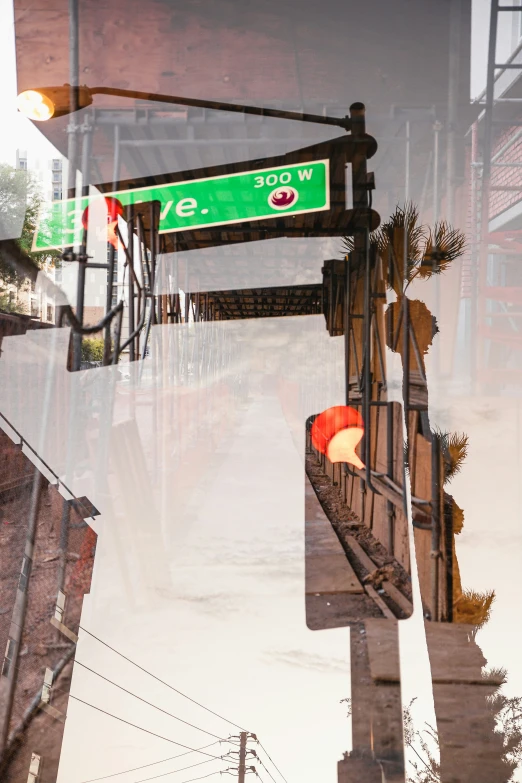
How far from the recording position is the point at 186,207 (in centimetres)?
423

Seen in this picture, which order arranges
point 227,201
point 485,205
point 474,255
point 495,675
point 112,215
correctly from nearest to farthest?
point 485,205
point 474,255
point 495,675
point 227,201
point 112,215

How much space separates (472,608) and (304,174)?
3.01 meters

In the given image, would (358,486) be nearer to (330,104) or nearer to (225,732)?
(225,732)

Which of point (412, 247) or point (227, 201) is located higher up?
point (227, 201)

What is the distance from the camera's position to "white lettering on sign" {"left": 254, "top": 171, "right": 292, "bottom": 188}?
12.4ft

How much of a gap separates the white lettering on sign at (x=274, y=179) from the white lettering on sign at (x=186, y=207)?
0.58 m

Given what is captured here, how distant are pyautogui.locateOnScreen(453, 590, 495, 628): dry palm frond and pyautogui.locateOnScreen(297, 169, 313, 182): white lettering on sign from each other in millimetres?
2885

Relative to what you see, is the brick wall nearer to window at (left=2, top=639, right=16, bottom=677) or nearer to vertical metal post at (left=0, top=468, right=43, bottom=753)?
vertical metal post at (left=0, top=468, right=43, bottom=753)

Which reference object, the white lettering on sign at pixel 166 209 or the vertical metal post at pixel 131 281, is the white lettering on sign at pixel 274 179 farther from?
the vertical metal post at pixel 131 281

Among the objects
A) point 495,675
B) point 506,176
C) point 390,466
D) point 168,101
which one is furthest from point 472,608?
point 168,101

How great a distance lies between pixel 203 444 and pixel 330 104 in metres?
9.40

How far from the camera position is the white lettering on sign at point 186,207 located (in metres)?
4.20

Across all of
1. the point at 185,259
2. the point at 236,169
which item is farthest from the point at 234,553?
the point at 236,169

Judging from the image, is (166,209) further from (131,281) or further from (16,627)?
(16,627)
